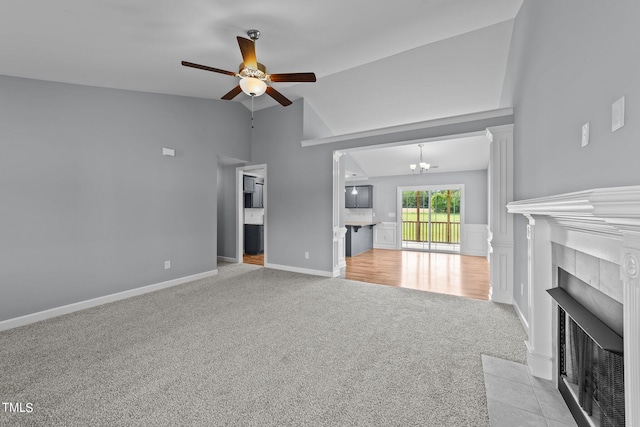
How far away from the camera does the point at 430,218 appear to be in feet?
25.7

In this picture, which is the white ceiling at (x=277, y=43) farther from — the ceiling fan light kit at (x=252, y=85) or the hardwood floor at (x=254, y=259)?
the hardwood floor at (x=254, y=259)

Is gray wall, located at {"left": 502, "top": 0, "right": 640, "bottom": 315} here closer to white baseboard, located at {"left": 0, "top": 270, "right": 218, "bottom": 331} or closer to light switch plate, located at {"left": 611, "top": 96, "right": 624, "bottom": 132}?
light switch plate, located at {"left": 611, "top": 96, "right": 624, "bottom": 132}

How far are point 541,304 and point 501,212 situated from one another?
159 centimetres

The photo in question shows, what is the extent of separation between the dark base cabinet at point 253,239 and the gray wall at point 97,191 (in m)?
2.11

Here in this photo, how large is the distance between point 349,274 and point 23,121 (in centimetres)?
473

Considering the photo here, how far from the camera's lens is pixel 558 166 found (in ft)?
5.57

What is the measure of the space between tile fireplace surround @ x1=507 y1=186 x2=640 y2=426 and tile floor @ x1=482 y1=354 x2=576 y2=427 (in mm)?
126

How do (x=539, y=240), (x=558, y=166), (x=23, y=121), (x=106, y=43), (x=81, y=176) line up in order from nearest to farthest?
1. (x=558, y=166)
2. (x=539, y=240)
3. (x=106, y=43)
4. (x=23, y=121)
5. (x=81, y=176)

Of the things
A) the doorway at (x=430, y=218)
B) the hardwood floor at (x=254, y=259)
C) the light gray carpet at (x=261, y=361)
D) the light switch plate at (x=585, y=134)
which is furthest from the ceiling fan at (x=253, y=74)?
the doorway at (x=430, y=218)

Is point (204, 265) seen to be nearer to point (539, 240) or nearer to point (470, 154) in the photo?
point (539, 240)

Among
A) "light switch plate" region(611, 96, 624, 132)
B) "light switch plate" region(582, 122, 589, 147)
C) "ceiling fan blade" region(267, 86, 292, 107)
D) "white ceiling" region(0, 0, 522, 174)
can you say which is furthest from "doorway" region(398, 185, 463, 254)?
"light switch plate" region(611, 96, 624, 132)

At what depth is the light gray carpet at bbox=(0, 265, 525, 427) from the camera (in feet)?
5.04

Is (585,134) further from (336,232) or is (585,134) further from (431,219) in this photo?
(431,219)

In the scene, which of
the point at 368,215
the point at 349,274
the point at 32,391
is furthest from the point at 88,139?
the point at 368,215
